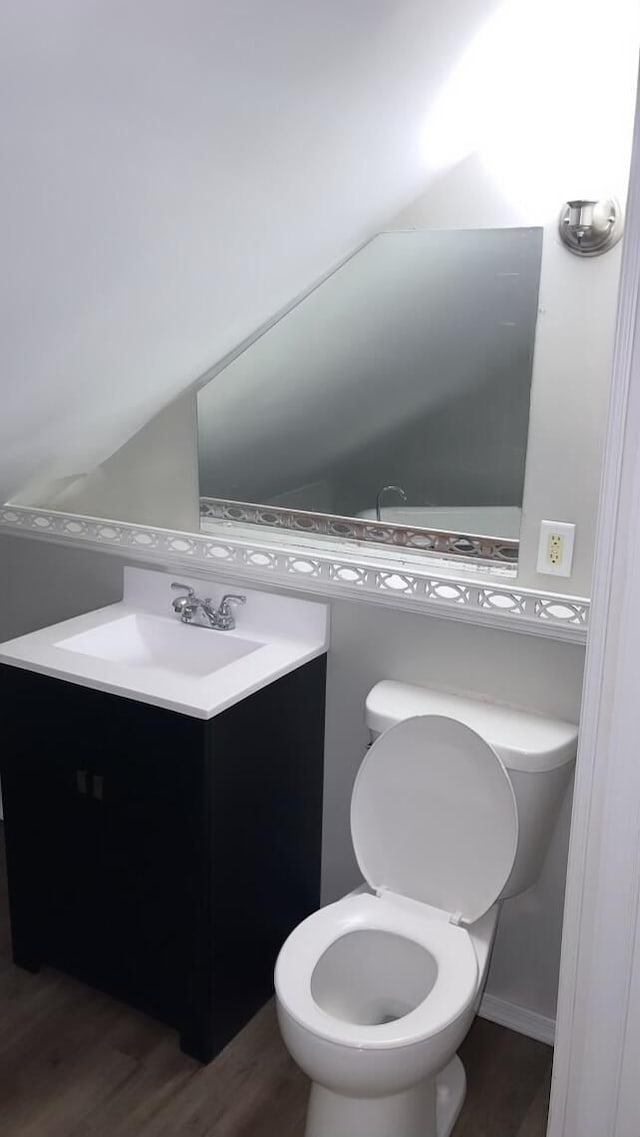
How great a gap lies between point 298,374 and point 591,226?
0.75 meters

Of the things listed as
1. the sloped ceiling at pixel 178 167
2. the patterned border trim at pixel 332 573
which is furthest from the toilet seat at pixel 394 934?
the sloped ceiling at pixel 178 167

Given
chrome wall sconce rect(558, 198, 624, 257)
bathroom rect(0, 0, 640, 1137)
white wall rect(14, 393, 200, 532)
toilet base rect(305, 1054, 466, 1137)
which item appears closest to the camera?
bathroom rect(0, 0, 640, 1137)

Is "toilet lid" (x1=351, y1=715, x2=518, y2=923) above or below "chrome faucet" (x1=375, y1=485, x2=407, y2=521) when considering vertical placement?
below

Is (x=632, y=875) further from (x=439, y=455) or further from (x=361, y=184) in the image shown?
(x=361, y=184)

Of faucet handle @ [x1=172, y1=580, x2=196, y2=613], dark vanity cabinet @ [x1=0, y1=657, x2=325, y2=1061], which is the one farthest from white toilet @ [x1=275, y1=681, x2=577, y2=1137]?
faucet handle @ [x1=172, y1=580, x2=196, y2=613]

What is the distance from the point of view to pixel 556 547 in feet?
6.63

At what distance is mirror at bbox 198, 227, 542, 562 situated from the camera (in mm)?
2025

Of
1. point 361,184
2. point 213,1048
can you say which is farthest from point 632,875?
point 361,184

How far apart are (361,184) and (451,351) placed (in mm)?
405

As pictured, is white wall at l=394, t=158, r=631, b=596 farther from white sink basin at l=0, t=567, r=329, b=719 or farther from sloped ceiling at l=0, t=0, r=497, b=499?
white sink basin at l=0, t=567, r=329, b=719

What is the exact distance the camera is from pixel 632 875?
1372 mm

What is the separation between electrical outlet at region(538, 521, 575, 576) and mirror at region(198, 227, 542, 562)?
6 centimetres

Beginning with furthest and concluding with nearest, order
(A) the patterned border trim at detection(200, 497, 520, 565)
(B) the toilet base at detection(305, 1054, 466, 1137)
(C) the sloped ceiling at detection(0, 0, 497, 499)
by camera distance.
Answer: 1. (A) the patterned border trim at detection(200, 497, 520, 565)
2. (B) the toilet base at detection(305, 1054, 466, 1137)
3. (C) the sloped ceiling at detection(0, 0, 497, 499)

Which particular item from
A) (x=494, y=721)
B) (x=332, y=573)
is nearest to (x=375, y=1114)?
(x=494, y=721)
